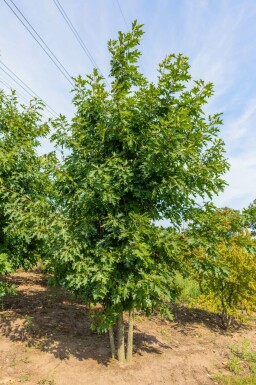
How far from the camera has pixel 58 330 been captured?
6.25m

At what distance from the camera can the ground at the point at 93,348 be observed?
181 inches

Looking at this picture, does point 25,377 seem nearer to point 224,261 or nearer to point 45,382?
point 45,382

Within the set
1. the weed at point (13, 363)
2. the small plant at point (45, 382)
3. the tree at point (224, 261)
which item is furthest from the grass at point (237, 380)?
the weed at point (13, 363)

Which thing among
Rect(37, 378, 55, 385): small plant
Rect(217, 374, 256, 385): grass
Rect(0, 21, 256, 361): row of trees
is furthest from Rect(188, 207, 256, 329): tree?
Rect(37, 378, 55, 385): small plant

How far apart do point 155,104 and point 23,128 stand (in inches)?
151

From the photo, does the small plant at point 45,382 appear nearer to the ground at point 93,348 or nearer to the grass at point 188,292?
the ground at point 93,348

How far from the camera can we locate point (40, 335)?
232 inches

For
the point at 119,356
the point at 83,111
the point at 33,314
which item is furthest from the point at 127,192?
the point at 33,314

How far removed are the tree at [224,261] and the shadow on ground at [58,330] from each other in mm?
2121

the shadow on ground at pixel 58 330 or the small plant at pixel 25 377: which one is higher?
the shadow on ground at pixel 58 330

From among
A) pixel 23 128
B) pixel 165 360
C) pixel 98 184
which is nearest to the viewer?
pixel 98 184

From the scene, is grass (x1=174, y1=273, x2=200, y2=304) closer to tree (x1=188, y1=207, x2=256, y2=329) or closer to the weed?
tree (x1=188, y1=207, x2=256, y2=329)

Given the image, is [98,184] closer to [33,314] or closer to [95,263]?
[95,263]

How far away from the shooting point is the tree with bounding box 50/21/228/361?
13.7 feet
